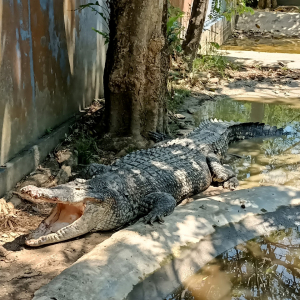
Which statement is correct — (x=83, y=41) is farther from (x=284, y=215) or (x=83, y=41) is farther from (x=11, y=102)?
(x=284, y=215)

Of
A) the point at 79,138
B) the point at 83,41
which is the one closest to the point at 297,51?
the point at 83,41

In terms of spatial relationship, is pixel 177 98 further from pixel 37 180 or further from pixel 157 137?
pixel 37 180

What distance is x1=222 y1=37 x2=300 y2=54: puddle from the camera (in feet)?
45.3

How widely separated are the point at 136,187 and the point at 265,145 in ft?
8.81

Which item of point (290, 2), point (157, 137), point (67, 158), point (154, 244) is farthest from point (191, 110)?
point (290, 2)

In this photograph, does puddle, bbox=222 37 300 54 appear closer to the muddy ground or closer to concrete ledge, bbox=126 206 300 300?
the muddy ground

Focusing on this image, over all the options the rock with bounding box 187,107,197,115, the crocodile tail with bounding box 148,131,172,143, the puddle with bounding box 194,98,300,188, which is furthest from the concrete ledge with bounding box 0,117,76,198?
the rock with bounding box 187,107,197,115

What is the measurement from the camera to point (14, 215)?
3555 mm

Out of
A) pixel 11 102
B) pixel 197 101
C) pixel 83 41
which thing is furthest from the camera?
pixel 197 101

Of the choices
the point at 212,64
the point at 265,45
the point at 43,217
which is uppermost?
the point at 265,45

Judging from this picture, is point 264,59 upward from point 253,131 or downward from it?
upward

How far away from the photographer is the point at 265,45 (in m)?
15.0

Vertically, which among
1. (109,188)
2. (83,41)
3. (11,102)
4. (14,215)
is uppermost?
(83,41)

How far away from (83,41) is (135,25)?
1.37 metres
